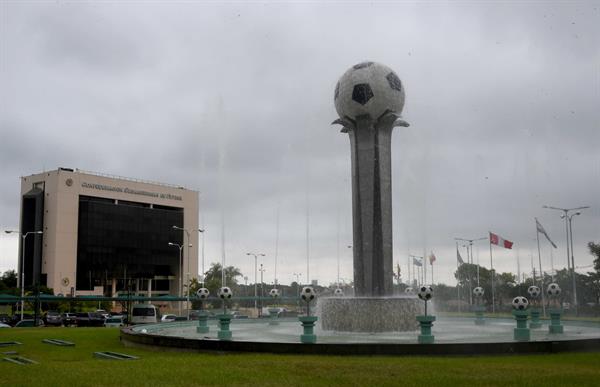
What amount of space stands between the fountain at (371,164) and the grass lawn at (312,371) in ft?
31.9

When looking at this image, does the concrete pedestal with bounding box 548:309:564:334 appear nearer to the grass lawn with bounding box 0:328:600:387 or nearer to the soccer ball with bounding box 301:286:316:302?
the grass lawn with bounding box 0:328:600:387

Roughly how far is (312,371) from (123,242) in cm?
11030

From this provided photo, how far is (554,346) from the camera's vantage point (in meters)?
19.3

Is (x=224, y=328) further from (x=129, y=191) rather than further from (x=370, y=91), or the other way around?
(x=129, y=191)

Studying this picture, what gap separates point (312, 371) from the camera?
49.6 ft

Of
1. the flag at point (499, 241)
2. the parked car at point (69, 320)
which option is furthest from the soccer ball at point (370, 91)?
the parked car at point (69, 320)

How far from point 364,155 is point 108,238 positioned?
3845 inches

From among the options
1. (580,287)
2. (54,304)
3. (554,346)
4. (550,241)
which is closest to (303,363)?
(554,346)

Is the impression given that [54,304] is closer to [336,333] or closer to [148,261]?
[148,261]

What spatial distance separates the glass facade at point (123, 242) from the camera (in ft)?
375

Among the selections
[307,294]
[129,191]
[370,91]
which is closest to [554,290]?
[307,294]

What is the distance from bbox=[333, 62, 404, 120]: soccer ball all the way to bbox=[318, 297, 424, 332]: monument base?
842 centimetres

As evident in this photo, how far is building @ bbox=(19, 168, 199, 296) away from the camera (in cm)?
11000

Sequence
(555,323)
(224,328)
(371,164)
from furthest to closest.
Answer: (371,164) < (555,323) < (224,328)
